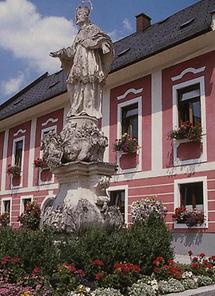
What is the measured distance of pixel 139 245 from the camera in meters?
5.34

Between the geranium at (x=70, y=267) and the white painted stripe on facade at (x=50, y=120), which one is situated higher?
the white painted stripe on facade at (x=50, y=120)

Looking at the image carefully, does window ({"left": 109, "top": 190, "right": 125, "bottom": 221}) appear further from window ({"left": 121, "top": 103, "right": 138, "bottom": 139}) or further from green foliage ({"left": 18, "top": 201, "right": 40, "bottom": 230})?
green foliage ({"left": 18, "top": 201, "right": 40, "bottom": 230})

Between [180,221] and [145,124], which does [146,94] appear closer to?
[145,124]

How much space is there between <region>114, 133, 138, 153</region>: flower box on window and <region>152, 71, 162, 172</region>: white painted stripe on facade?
2.37 feet

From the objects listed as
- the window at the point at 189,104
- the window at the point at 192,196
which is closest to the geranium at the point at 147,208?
the window at the point at 192,196

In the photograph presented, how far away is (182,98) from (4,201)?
37.9 ft

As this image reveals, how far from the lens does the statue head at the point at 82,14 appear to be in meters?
7.55

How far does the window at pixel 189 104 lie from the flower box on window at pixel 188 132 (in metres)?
0.29

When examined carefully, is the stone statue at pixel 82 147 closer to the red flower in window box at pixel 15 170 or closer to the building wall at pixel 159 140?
the building wall at pixel 159 140

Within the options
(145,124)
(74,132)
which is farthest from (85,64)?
(145,124)

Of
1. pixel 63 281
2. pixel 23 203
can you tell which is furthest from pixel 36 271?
pixel 23 203

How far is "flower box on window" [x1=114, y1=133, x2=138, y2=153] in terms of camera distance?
14.2 m

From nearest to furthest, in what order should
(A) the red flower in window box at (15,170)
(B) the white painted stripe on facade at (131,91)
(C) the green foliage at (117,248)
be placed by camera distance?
(C) the green foliage at (117,248) → (B) the white painted stripe on facade at (131,91) → (A) the red flower in window box at (15,170)

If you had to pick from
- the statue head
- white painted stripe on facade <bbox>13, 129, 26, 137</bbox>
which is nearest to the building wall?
the statue head
